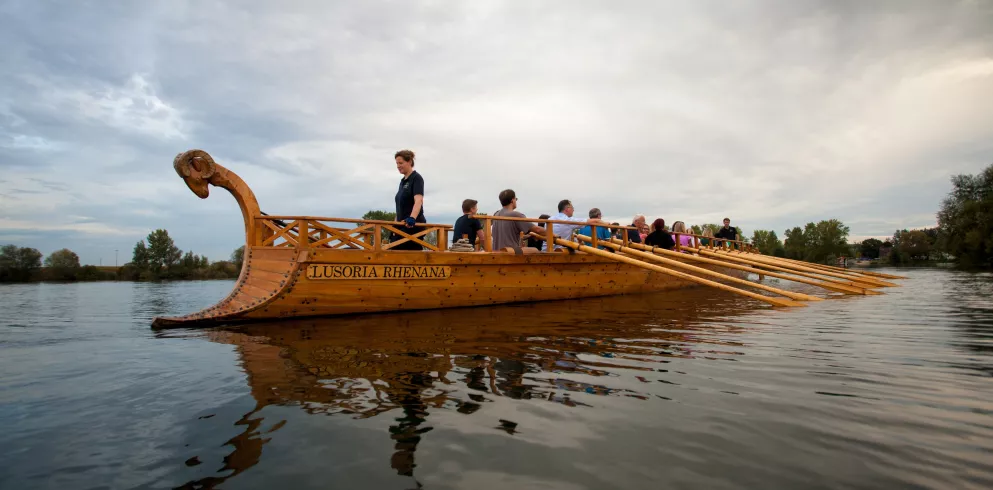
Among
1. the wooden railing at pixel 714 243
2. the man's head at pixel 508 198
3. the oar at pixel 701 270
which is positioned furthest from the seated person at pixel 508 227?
the wooden railing at pixel 714 243

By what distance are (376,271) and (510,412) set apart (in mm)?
5382

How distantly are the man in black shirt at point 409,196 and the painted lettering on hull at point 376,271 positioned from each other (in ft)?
1.82

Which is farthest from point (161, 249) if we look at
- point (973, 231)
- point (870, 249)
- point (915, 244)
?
point (870, 249)

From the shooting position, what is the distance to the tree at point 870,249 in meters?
118

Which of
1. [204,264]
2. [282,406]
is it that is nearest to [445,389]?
[282,406]

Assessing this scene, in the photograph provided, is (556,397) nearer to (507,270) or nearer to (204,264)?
(507,270)

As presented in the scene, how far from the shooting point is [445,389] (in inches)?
120

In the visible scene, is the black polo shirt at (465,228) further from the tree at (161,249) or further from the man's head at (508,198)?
the tree at (161,249)

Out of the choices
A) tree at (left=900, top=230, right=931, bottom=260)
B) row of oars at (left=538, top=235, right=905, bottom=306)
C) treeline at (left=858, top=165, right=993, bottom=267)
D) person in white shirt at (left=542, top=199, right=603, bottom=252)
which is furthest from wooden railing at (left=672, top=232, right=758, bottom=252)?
tree at (left=900, top=230, right=931, bottom=260)

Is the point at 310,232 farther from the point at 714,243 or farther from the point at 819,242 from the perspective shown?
the point at 819,242

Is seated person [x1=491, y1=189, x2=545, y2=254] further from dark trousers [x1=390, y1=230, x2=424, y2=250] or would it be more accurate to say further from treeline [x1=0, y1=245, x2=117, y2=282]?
treeline [x1=0, y1=245, x2=117, y2=282]

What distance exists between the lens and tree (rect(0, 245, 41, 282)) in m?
42.8

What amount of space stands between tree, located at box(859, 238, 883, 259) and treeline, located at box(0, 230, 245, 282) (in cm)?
14015

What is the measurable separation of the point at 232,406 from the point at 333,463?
1.18 metres
